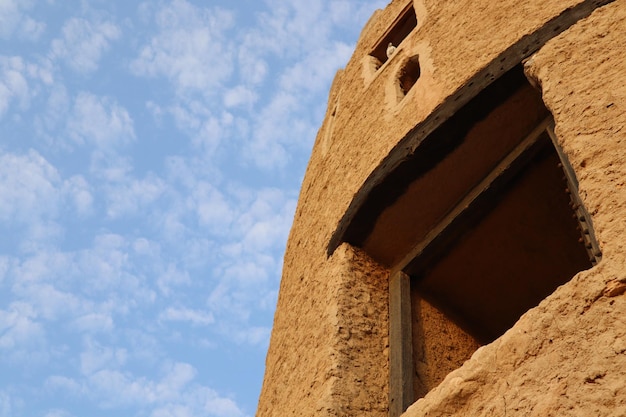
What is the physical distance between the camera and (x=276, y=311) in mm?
5496

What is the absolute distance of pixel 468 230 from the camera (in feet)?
15.3

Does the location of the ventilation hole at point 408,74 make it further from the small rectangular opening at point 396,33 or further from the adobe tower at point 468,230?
the small rectangular opening at point 396,33

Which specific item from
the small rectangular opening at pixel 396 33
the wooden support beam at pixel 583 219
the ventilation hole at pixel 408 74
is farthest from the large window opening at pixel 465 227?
the small rectangular opening at pixel 396 33

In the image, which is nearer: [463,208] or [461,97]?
[461,97]

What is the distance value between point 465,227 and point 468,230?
2.1 inches

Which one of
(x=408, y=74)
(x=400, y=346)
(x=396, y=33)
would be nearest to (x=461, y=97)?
(x=408, y=74)

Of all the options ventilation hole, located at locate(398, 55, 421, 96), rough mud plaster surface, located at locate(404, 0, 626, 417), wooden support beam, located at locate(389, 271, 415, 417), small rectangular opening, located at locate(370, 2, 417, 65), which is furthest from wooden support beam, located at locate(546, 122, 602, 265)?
small rectangular opening, located at locate(370, 2, 417, 65)

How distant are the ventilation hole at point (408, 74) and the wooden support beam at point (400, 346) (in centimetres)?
138

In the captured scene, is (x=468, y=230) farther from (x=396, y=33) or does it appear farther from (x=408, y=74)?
(x=396, y=33)

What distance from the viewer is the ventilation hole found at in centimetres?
543

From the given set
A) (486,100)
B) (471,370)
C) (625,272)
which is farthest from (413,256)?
(625,272)

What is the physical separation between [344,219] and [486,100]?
3.62 feet

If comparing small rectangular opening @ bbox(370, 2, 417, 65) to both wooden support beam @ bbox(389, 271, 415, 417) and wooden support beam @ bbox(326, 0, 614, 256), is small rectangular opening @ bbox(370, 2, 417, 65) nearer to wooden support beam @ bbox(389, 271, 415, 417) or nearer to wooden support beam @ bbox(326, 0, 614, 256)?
wooden support beam @ bbox(326, 0, 614, 256)

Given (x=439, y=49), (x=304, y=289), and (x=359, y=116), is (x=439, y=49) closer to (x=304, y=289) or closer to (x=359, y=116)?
(x=359, y=116)
